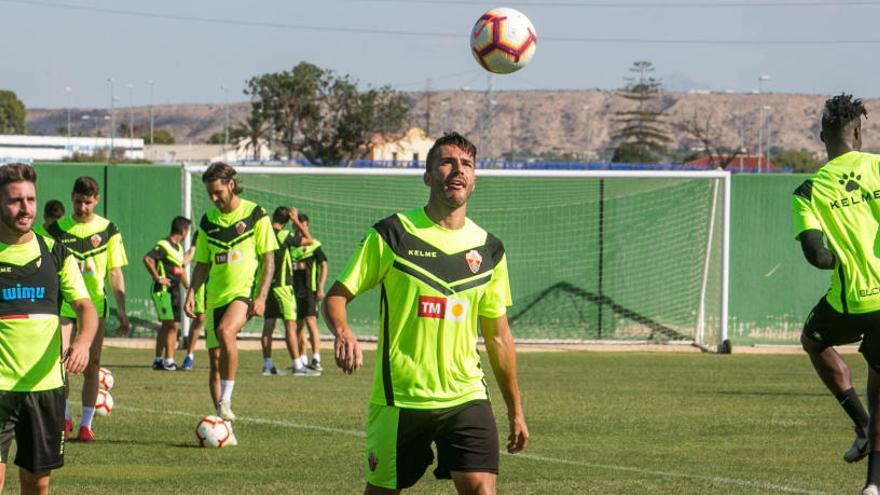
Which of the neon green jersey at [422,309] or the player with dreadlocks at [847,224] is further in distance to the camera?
the player with dreadlocks at [847,224]

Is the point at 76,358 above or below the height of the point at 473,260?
below

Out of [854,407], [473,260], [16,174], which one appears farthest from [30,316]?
[854,407]

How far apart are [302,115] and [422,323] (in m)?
67.8

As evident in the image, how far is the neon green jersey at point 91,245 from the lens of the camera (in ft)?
41.0

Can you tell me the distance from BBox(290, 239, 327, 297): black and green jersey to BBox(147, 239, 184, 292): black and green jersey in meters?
1.86

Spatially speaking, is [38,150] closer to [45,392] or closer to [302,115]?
[302,115]

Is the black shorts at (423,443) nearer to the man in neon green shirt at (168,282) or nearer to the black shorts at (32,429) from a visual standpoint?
the black shorts at (32,429)

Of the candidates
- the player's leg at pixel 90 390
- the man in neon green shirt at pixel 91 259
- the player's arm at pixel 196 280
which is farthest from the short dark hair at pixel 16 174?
the player's arm at pixel 196 280

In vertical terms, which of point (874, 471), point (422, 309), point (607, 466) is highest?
point (422, 309)

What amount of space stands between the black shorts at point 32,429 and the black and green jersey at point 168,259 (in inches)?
526

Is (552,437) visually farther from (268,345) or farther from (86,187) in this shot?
(268,345)

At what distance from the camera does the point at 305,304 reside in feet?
64.4

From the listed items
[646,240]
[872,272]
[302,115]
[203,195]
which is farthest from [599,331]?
[302,115]

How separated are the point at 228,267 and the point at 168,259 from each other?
8828 millimetres
